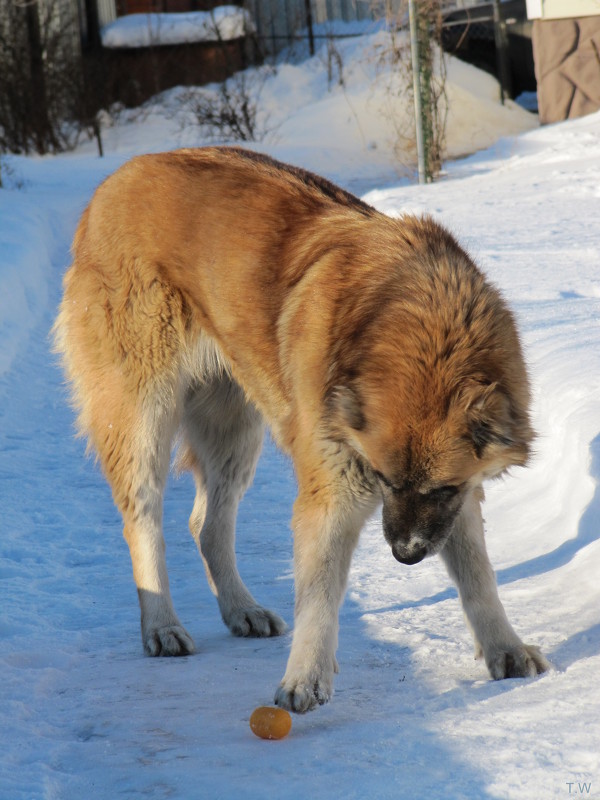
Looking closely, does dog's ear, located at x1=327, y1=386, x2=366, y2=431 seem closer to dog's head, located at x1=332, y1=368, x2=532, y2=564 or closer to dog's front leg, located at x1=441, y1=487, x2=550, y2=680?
dog's head, located at x1=332, y1=368, x2=532, y2=564

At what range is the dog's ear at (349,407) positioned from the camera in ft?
9.34

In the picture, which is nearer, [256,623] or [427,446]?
[427,446]

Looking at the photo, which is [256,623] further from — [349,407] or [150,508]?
[349,407]

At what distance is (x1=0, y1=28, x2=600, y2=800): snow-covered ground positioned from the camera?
2469 mm

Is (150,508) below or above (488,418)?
below

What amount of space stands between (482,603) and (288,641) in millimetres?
794

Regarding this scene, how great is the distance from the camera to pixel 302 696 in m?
2.86

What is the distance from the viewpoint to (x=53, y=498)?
4.97m

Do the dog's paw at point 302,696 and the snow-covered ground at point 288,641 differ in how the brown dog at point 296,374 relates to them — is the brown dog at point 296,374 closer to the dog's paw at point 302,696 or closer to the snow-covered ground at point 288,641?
the dog's paw at point 302,696

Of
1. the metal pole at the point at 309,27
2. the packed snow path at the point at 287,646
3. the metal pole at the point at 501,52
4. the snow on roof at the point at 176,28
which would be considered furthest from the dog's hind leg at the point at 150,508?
the metal pole at the point at 309,27

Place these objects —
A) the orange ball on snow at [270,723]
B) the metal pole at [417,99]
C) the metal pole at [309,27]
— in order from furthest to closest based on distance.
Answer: the metal pole at [309,27]
the metal pole at [417,99]
the orange ball on snow at [270,723]

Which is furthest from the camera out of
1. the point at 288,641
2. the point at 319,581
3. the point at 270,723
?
the point at 288,641

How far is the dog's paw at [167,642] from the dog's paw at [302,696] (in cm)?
72

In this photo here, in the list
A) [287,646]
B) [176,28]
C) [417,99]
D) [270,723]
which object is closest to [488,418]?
[270,723]
